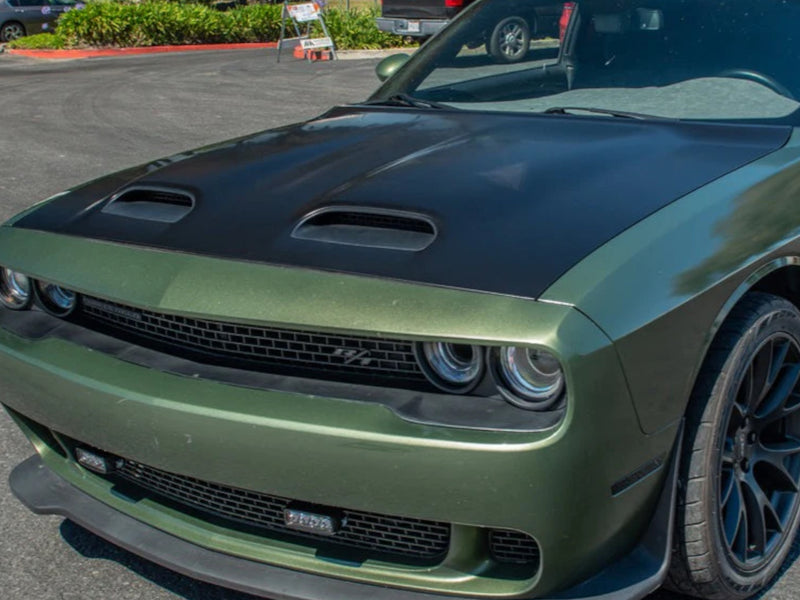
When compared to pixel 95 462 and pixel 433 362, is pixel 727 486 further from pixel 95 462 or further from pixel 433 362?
pixel 95 462

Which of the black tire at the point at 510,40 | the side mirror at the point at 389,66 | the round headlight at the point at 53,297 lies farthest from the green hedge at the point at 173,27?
the round headlight at the point at 53,297

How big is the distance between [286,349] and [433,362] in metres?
0.36

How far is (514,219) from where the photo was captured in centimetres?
258

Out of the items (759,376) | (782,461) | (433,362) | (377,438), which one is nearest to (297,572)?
(377,438)

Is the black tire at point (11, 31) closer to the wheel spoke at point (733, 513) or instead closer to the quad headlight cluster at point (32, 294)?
the quad headlight cluster at point (32, 294)

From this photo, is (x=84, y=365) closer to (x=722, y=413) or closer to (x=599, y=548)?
(x=599, y=548)

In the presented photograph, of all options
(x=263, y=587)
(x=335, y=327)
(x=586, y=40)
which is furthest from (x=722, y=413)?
(x=586, y=40)

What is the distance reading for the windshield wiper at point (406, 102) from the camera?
12.8 ft

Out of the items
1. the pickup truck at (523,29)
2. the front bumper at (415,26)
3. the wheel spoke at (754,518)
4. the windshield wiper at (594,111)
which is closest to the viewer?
the wheel spoke at (754,518)

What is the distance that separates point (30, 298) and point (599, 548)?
1.77m

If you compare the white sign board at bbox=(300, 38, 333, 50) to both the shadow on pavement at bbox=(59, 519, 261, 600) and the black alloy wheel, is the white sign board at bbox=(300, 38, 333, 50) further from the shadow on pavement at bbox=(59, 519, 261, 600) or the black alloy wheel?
the black alloy wheel

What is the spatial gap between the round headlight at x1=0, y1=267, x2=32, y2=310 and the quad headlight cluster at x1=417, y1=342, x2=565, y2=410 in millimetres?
1358

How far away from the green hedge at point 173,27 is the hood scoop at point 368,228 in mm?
19581

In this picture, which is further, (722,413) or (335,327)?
(722,413)
